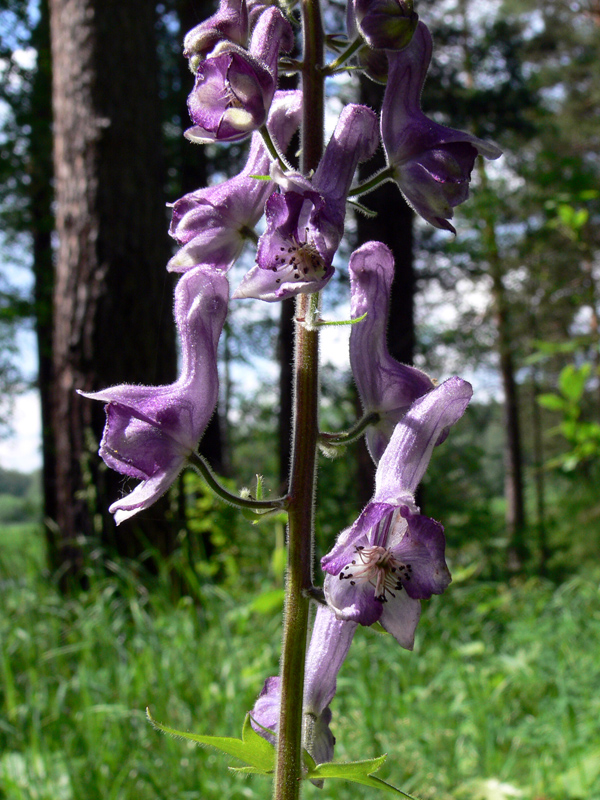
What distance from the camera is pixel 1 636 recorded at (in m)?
3.32

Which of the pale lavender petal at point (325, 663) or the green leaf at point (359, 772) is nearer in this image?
the green leaf at point (359, 772)

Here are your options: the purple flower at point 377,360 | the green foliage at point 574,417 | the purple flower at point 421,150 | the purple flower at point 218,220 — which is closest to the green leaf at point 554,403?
the green foliage at point 574,417

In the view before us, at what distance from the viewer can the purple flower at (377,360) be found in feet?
4.42

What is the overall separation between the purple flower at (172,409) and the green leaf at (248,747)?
0.40m

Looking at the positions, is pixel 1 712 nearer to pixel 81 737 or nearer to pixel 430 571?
pixel 81 737

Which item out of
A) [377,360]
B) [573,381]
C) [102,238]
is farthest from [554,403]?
[102,238]

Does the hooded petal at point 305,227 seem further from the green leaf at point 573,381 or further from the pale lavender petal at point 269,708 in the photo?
the green leaf at point 573,381

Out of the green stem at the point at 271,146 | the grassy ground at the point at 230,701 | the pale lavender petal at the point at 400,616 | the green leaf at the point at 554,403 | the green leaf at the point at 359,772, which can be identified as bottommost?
the grassy ground at the point at 230,701

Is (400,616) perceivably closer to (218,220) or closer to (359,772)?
(359,772)

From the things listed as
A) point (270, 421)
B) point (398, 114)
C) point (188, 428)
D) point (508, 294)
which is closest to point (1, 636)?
point (188, 428)

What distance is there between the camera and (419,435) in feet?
3.86

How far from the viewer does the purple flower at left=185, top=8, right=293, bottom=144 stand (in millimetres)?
1166

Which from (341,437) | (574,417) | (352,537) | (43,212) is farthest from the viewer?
(43,212)

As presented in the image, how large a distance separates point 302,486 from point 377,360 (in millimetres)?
332
